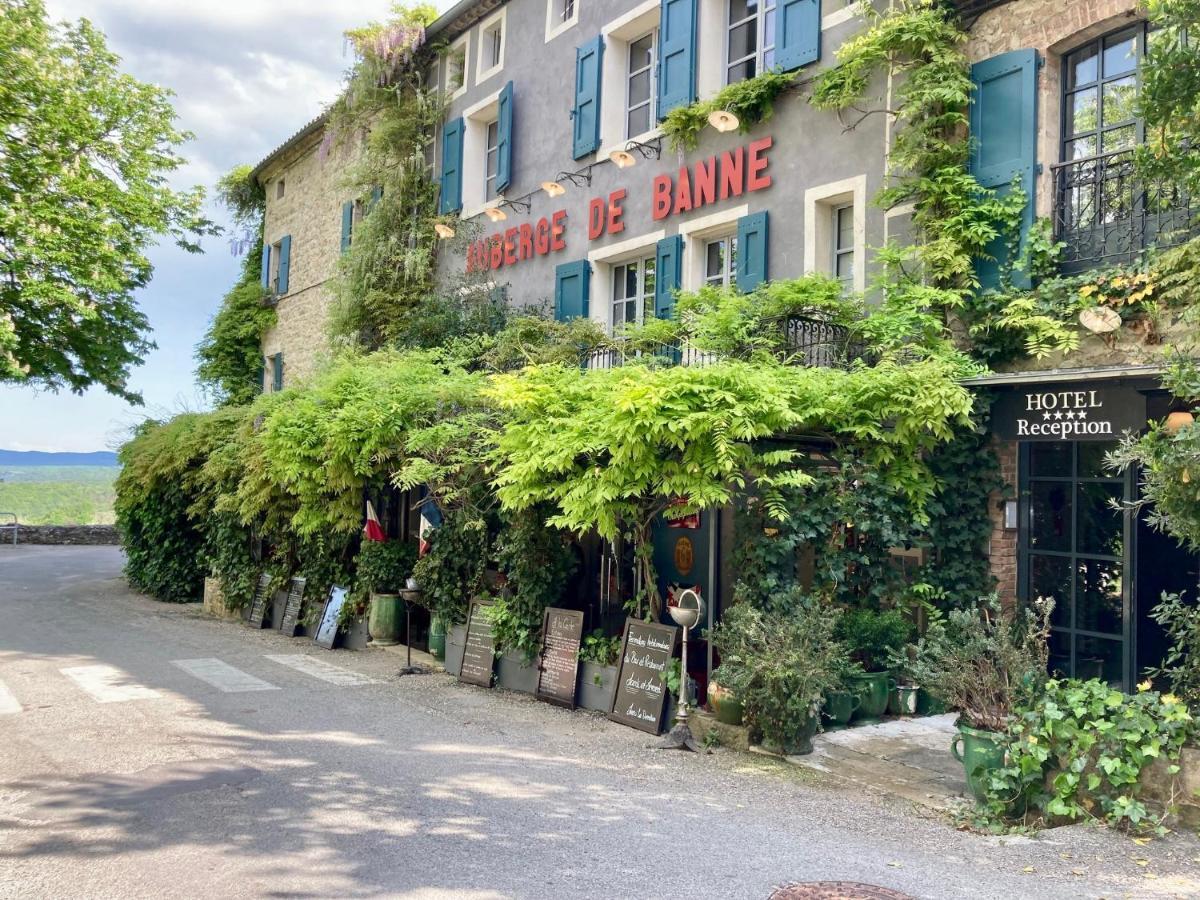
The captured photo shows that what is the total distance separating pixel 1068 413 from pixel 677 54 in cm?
678

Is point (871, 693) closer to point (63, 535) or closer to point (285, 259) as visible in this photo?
point (285, 259)

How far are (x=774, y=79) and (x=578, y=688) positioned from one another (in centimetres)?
682

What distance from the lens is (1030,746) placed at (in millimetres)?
5629

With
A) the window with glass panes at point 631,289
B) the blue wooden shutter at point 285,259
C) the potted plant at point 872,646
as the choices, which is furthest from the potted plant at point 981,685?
the blue wooden shutter at point 285,259

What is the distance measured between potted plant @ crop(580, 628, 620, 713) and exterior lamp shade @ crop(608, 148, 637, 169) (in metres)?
6.52

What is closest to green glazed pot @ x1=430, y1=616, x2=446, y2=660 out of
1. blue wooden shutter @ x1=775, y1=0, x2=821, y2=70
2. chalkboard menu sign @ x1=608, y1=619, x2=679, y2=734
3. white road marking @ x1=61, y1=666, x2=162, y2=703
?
white road marking @ x1=61, y1=666, x2=162, y2=703

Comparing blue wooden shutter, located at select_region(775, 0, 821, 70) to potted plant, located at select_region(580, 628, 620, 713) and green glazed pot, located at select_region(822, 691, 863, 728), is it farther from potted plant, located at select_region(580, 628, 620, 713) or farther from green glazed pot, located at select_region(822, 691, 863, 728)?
green glazed pot, located at select_region(822, 691, 863, 728)

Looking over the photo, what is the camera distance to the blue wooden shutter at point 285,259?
21.6m

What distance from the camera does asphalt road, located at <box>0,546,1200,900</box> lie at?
474cm

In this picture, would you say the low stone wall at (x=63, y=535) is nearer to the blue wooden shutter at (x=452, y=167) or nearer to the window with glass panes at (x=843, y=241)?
the blue wooden shutter at (x=452, y=167)

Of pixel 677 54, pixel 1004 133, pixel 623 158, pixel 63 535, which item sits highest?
pixel 677 54

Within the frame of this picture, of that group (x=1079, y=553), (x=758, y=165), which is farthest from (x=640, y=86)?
(x=1079, y=553)

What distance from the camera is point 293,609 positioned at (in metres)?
14.2

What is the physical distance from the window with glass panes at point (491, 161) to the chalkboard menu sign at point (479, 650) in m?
8.06
